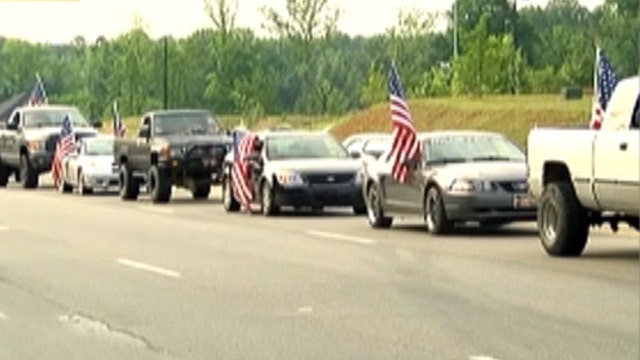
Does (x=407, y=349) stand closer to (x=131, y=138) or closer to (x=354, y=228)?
(x=354, y=228)

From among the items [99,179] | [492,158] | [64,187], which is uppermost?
[492,158]

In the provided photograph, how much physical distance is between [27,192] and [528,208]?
2610 cm

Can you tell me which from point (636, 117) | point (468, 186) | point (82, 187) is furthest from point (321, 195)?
point (82, 187)

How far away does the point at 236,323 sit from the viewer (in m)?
15.2

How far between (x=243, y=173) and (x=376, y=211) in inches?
243

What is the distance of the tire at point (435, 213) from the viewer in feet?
82.5

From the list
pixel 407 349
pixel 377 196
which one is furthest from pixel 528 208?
pixel 407 349

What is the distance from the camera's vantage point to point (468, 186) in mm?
24734

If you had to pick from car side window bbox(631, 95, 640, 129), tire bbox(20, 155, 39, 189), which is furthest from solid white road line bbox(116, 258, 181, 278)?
tire bbox(20, 155, 39, 189)

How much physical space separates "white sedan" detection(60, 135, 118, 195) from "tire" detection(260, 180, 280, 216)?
13.1 m

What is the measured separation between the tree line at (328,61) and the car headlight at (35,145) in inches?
1277

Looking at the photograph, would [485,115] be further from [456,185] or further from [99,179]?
[456,185]

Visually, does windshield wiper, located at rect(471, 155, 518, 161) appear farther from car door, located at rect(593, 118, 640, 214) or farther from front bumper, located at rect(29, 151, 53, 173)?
front bumper, located at rect(29, 151, 53, 173)

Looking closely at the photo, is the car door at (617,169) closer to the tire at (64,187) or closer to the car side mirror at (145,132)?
the car side mirror at (145,132)
